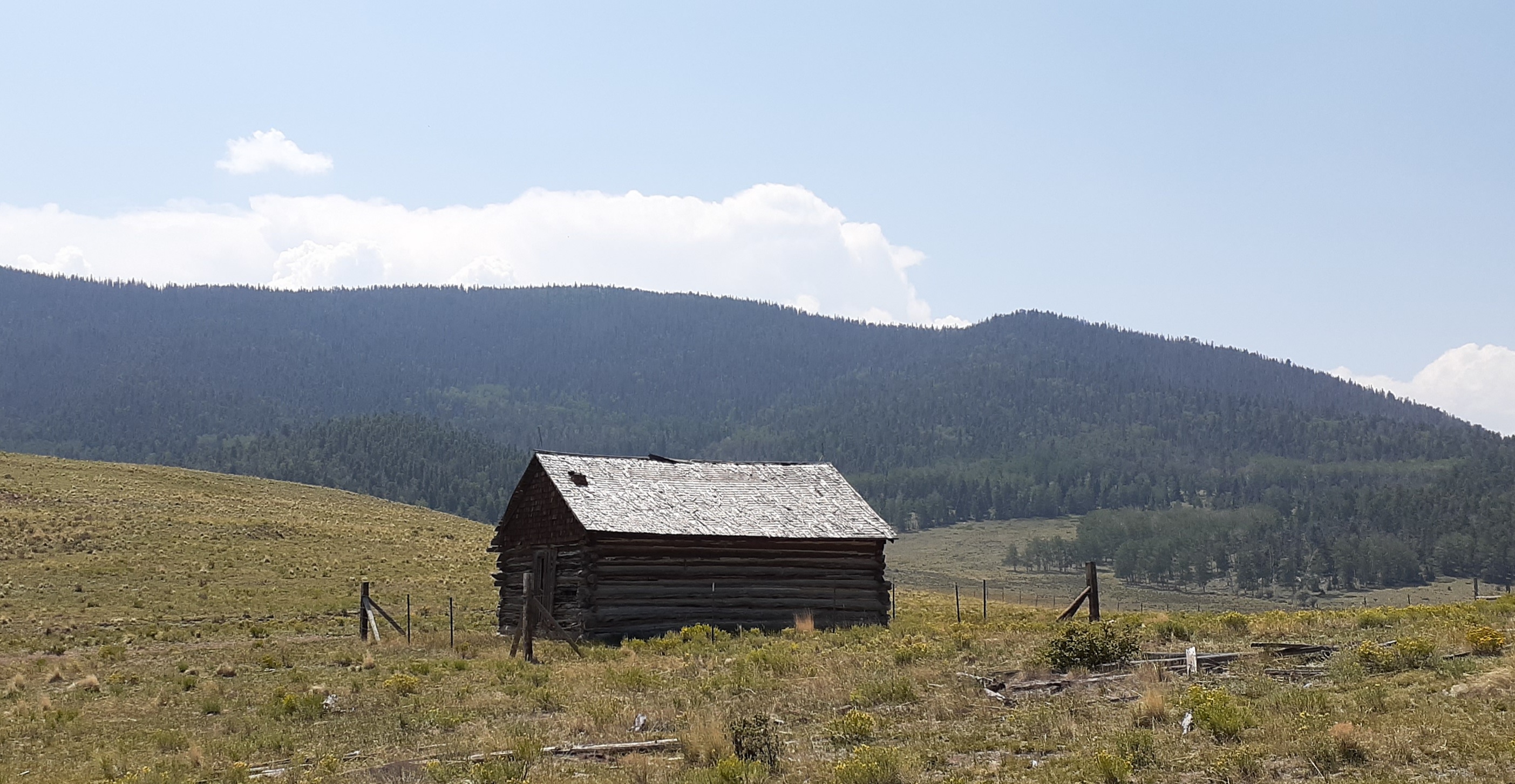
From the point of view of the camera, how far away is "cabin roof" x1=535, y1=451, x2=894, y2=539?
31625mm

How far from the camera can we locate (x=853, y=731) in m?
13.1

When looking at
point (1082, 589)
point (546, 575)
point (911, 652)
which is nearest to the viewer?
point (911, 652)

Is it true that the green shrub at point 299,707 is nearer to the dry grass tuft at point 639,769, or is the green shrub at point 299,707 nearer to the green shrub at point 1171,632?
the dry grass tuft at point 639,769

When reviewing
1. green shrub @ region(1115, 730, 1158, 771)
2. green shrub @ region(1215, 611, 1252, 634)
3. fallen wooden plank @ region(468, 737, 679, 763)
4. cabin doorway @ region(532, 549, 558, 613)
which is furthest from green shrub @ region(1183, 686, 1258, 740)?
cabin doorway @ region(532, 549, 558, 613)

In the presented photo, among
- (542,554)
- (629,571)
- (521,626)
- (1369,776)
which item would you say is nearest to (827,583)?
(629,571)

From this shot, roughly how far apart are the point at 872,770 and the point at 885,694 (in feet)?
16.1

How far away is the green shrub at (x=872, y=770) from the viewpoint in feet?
34.8

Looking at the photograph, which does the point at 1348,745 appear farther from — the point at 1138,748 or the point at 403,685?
the point at 403,685

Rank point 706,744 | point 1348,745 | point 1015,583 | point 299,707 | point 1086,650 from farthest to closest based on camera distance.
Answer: point 1015,583, point 299,707, point 1086,650, point 706,744, point 1348,745

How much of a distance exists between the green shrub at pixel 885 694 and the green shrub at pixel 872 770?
413 centimetres

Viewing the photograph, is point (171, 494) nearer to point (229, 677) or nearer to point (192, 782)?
point (229, 677)

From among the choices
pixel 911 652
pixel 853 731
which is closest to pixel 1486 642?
pixel 911 652

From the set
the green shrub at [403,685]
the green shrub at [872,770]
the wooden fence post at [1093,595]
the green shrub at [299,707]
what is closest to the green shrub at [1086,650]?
the wooden fence post at [1093,595]

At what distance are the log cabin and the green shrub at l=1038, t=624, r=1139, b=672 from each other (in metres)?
15.3
